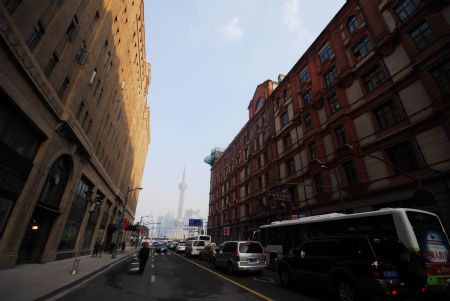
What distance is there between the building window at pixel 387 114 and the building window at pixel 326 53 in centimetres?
959

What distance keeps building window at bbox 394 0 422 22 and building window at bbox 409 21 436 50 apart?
139 cm

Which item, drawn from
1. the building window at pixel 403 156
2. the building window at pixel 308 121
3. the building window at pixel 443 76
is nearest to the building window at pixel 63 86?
the building window at pixel 308 121

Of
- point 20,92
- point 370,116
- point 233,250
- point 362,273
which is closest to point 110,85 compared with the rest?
point 20,92

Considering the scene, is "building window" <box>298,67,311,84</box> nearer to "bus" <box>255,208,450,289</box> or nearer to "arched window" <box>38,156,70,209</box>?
"bus" <box>255,208,450,289</box>

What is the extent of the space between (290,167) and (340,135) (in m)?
9.04

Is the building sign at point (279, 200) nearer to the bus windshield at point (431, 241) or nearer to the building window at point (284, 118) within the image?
the building window at point (284, 118)

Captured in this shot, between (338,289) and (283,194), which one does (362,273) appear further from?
(283,194)

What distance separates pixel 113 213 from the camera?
40.3 meters

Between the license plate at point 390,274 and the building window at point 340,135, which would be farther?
the building window at point 340,135

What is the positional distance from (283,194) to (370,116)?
40.9 ft

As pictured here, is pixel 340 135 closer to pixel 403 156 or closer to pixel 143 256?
pixel 403 156

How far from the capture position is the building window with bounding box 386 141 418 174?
1647 centimetres

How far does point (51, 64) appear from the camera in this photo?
1524cm

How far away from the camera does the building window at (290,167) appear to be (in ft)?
98.0
